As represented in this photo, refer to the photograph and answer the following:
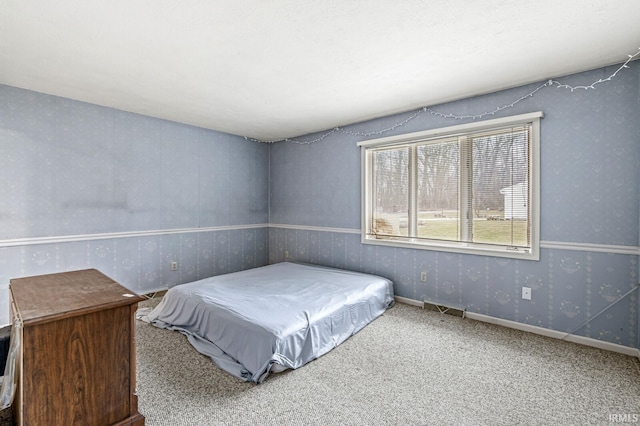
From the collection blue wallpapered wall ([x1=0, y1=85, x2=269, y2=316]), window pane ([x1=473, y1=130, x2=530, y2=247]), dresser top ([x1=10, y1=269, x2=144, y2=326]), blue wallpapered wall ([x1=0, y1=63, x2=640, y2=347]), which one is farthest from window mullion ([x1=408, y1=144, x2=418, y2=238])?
dresser top ([x1=10, y1=269, x2=144, y2=326])

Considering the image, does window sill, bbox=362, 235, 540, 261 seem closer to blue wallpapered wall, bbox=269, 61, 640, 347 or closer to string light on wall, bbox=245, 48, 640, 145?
blue wallpapered wall, bbox=269, 61, 640, 347

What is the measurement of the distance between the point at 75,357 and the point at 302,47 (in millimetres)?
2310

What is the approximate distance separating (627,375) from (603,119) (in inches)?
78.7

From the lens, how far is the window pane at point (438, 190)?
344 cm

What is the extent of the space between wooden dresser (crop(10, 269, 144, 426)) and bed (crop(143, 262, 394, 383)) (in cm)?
84

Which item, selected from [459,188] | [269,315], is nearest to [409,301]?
[459,188]

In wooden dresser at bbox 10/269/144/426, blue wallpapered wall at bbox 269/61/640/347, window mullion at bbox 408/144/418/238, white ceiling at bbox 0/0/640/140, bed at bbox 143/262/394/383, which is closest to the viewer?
wooden dresser at bbox 10/269/144/426

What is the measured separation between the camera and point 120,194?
3756mm

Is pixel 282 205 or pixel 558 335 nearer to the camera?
pixel 558 335

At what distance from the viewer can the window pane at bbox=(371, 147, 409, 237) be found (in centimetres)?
386

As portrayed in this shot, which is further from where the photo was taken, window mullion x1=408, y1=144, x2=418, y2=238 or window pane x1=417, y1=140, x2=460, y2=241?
window mullion x1=408, y1=144, x2=418, y2=238

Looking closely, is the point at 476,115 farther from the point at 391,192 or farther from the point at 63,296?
the point at 63,296

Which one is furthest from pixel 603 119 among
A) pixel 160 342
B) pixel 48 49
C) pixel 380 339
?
pixel 48 49

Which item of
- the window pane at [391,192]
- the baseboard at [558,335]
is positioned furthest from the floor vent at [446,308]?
the window pane at [391,192]
